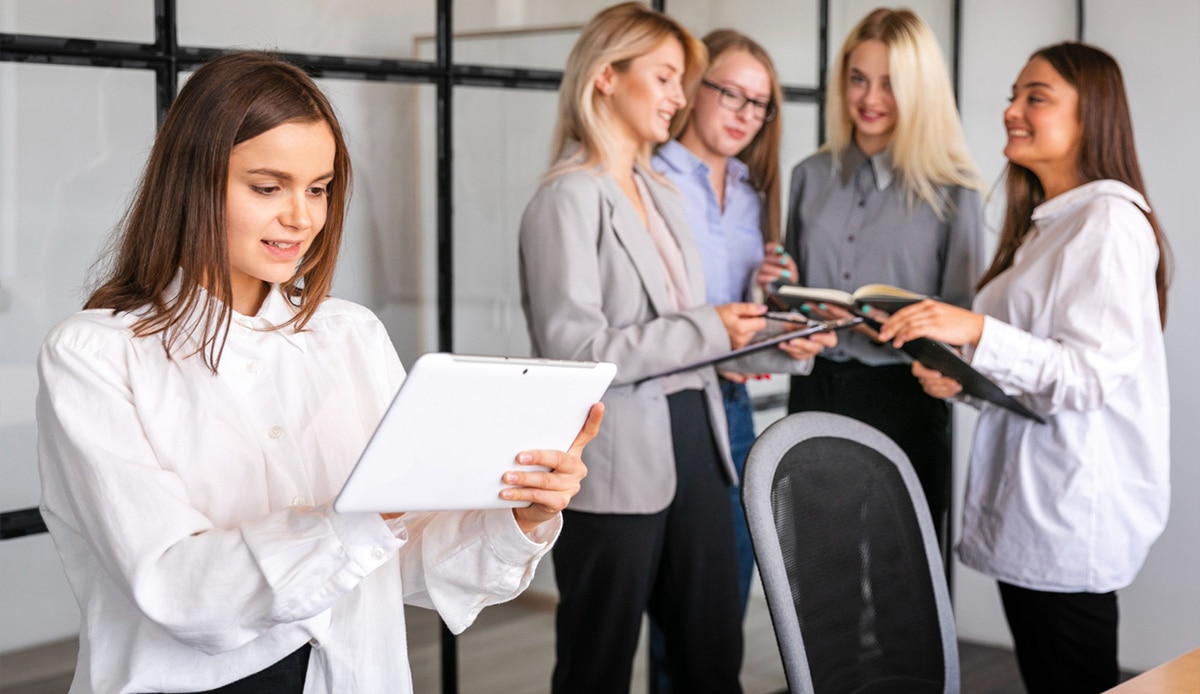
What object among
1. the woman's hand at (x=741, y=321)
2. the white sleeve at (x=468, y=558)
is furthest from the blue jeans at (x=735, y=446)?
the white sleeve at (x=468, y=558)

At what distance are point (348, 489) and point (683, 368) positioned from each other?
1.41m

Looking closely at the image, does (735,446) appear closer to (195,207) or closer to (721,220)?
(721,220)

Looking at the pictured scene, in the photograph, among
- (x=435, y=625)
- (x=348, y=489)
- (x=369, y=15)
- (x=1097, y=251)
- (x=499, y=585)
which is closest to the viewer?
(x=348, y=489)

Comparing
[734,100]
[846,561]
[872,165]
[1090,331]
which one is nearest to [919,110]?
[872,165]

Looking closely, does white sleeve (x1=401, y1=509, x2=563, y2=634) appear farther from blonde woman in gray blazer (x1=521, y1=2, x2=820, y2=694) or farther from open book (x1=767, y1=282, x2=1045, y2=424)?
open book (x1=767, y1=282, x2=1045, y2=424)

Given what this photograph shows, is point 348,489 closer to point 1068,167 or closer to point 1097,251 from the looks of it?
point 1097,251

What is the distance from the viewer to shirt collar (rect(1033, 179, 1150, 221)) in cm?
254

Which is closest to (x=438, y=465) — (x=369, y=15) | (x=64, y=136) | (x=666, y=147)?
(x=64, y=136)

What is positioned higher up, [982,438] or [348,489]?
[348,489]

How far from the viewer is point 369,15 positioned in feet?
8.67

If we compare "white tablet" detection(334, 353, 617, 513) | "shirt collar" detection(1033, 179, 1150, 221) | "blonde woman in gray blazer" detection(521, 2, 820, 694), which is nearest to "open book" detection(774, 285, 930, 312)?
"blonde woman in gray blazer" detection(521, 2, 820, 694)

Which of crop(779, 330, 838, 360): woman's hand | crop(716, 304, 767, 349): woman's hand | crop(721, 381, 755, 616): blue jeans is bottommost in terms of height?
crop(721, 381, 755, 616): blue jeans

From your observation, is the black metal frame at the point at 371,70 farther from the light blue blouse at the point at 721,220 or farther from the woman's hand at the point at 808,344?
the woman's hand at the point at 808,344

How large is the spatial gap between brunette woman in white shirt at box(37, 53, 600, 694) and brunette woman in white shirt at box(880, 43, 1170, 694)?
137 cm
